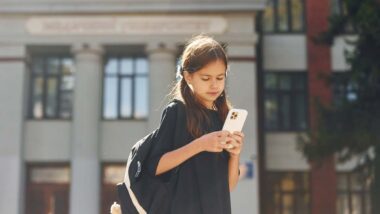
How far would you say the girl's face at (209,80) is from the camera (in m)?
3.28

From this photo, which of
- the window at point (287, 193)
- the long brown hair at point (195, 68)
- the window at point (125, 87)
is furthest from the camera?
the window at point (287, 193)

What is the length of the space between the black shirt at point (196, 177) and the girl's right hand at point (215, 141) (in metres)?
0.20

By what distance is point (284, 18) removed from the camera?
27.1 m

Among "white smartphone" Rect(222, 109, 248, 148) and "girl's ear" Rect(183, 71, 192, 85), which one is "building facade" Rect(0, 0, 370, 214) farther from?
"white smartphone" Rect(222, 109, 248, 148)

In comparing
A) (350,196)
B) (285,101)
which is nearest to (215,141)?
(285,101)

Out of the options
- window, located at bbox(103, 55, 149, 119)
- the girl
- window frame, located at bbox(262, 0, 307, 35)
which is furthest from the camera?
window frame, located at bbox(262, 0, 307, 35)

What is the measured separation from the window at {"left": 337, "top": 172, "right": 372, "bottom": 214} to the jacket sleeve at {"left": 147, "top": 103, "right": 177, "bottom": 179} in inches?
935

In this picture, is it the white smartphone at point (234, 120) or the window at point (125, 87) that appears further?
the window at point (125, 87)

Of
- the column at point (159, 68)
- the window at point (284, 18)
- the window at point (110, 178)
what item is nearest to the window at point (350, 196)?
the window at point (284, 18)

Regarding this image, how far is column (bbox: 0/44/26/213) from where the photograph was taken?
79.2 feet

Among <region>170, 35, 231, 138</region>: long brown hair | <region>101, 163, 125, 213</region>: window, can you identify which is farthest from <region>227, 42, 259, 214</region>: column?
<region>170, 35, 231, 138</region>: long brown hair

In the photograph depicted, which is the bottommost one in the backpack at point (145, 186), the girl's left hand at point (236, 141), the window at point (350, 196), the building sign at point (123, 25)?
the window at point (350, 196)

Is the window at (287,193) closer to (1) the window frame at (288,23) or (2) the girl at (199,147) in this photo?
(1) the window frame at (288,23)

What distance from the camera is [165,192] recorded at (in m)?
3.19
